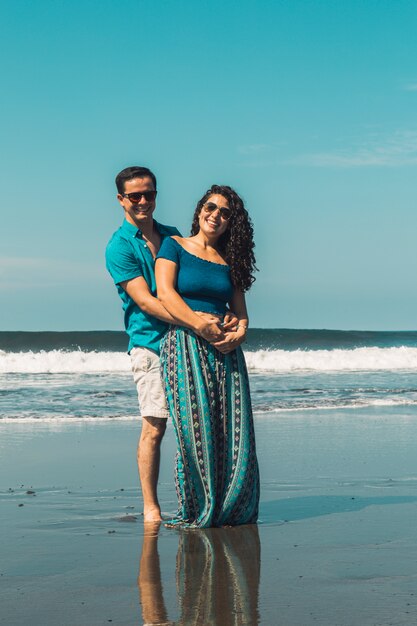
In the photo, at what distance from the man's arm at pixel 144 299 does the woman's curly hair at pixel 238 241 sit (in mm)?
435

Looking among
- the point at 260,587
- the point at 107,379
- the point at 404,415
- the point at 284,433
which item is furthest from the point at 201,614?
the point at 107,379

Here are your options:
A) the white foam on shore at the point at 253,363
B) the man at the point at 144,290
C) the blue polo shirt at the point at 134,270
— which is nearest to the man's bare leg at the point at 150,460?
the man at the point at 144,290

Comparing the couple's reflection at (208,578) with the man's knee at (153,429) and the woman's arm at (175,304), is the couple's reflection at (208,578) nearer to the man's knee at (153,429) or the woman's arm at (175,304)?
the man's knee at (153,429)

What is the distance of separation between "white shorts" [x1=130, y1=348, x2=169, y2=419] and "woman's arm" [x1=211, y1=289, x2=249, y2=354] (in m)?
0.46

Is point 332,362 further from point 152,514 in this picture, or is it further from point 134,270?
point 134,270

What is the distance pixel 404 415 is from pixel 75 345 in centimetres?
2529

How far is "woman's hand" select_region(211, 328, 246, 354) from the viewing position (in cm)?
458

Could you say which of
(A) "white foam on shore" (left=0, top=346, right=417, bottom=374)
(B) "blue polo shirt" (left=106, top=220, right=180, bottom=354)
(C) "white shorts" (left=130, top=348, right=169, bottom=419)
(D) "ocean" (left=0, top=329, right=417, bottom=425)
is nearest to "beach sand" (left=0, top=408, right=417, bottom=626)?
(C) "white shorts" (left=130, top=348, right=169, bottom=419)

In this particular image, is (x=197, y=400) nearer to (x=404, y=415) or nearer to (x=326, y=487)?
(x=326, y=487)

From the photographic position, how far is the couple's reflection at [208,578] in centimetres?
318

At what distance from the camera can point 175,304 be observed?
4520mm

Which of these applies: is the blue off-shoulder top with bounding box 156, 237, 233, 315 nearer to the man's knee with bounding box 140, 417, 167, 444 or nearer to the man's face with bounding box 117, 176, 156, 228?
the man's face with bounding box 117, 176, 156, 228

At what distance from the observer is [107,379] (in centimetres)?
1791

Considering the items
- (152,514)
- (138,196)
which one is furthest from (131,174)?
(152,514)
